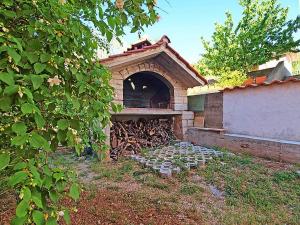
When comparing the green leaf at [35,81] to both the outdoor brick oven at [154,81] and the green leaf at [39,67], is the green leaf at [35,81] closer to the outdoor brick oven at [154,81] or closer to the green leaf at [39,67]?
the green leaf at [39,67]

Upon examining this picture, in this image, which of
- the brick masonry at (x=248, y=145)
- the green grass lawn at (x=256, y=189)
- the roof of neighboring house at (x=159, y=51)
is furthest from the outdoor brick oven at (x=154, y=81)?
the green grass lawn at (x=256, y=189)

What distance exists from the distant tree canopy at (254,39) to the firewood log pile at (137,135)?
319 inches

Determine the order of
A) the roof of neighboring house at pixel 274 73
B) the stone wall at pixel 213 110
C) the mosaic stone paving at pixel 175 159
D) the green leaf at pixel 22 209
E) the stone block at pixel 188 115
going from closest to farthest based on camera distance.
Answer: the green leaf at pixel 22 209
the mosaic stone paving at pixel 175 159
the stone wall at pixel 213 110
the stone block at pixel 188 115
the roof of neighboring house at pixel 274 73

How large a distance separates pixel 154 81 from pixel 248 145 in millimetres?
5513

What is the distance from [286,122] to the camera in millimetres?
6711

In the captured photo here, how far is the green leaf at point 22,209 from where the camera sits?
38.2 inches

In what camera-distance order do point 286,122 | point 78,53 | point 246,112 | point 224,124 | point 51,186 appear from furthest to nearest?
point 224,124 → point 246,112 → point 286,122 → point 78,53 → point 51,186

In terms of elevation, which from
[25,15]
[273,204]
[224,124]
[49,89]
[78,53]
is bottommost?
[273,204]

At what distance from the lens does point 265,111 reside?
24.0ft

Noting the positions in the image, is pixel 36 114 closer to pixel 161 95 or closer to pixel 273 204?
pixel 273 204

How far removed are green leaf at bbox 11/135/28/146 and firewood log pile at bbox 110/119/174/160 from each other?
258 inches

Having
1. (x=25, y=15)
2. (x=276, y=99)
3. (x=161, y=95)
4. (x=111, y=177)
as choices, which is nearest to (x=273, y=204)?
(x=111, y=177)

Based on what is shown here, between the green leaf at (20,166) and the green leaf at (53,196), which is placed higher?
the green leaf at (20,166)

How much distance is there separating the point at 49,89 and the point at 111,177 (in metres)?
4.58
